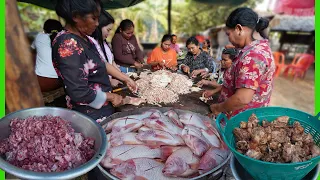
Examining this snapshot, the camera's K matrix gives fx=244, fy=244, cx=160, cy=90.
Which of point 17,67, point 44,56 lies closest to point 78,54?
point 17,67

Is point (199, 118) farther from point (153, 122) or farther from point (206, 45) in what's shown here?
point (206, 45)

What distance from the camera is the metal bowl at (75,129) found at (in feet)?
4.29

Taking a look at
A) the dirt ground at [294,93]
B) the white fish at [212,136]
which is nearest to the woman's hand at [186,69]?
the white fish at [212,136]

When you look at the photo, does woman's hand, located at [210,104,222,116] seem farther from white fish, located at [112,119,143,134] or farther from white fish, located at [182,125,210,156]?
→ white fish, located at [112,119,143,134]

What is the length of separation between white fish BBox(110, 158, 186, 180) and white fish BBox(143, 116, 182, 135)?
30 centimetres

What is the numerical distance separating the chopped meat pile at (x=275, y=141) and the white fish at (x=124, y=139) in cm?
73

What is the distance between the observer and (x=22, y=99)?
2061 millimetres

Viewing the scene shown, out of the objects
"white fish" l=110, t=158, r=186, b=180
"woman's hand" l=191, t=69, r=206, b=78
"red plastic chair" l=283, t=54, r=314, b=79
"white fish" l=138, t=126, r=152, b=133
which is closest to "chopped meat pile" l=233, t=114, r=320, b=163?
"white fish" l=110, t=158, r=186, b=180

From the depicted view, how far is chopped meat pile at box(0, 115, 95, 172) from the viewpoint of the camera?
151cm

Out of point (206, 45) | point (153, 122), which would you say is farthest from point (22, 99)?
point (206, 45)

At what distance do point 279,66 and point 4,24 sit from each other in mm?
11894

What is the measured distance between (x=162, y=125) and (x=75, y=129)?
0.66 metres

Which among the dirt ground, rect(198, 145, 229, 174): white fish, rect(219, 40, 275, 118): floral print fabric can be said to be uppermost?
rect(219, 40, 275, 118): floral print fabric

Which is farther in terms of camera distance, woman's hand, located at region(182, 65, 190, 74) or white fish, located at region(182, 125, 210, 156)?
woman's hand, located at region(182, 65, 190, 74)
